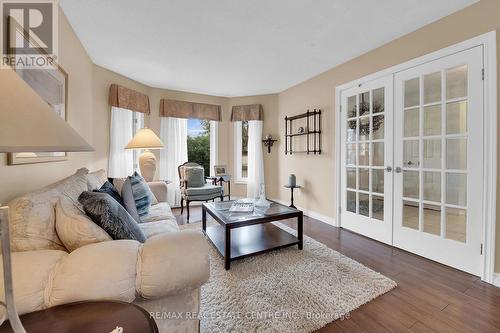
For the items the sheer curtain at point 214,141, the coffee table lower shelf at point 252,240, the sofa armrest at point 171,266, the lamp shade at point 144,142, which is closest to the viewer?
the sofa armrest at point 171,266

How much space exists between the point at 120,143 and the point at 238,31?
8.28 ft

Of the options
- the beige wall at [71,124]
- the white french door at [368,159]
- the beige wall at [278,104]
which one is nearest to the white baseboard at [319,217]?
the beige wall at [278,104]

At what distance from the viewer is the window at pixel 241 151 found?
4883 mm

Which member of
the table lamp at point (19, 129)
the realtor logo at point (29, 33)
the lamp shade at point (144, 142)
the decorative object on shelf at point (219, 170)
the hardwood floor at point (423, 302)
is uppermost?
the realtor logo at point (29, 33)

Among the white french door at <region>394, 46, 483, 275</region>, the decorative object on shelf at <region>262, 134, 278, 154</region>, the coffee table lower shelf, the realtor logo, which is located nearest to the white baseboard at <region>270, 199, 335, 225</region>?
the white french door at <region>394, 46, 483, 275</region>

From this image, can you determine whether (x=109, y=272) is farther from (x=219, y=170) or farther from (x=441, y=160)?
(x=219, y=170)

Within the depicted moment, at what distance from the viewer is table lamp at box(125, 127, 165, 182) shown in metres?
3.16

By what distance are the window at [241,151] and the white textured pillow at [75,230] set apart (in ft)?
12.8

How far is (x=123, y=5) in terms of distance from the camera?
6.22 feet

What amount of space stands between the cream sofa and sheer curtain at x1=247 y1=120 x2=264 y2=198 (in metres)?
3.60

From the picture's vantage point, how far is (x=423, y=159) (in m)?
2.27

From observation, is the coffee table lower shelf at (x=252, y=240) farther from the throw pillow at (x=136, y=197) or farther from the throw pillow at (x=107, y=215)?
the throw pillow at (x=107, y=215)

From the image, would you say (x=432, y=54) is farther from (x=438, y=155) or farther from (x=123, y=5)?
(x=123, y=5)

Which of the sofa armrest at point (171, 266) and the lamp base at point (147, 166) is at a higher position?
the lamp base at point (147, 166)
